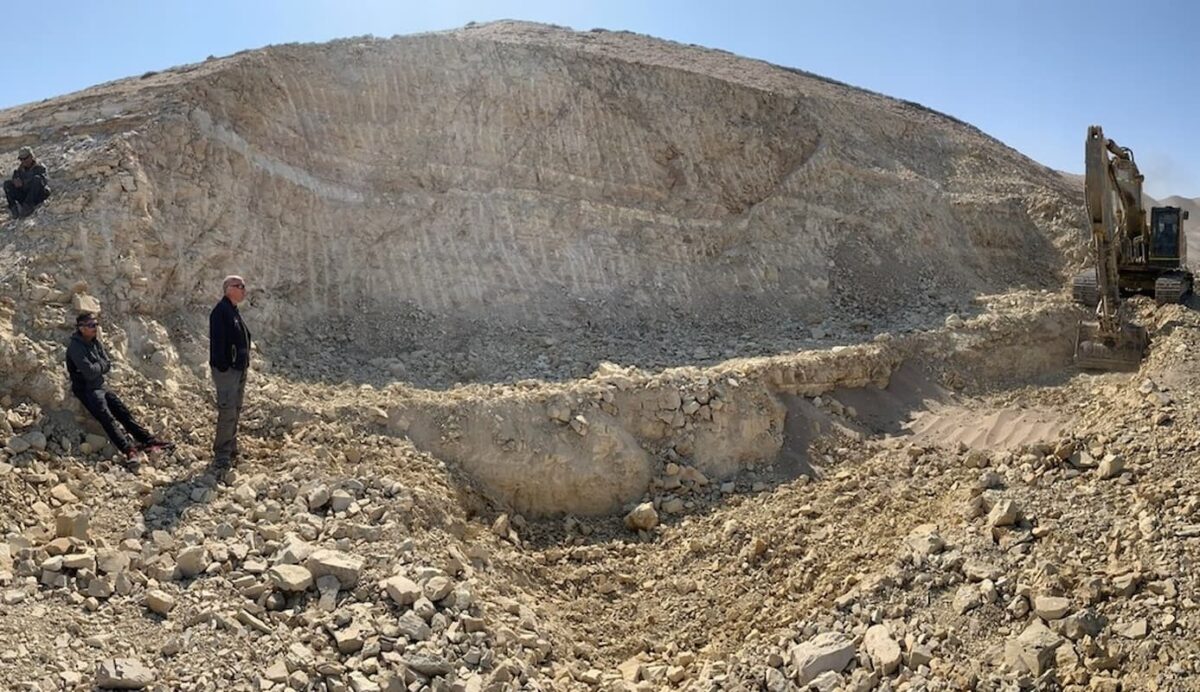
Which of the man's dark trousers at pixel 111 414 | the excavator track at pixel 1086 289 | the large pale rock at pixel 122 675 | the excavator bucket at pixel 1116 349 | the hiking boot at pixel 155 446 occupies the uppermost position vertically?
the excavator track at pixel 1086 289

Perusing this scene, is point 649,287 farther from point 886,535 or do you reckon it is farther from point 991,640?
point 991,640

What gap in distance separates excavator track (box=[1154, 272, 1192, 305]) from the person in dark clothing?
34.8 ft

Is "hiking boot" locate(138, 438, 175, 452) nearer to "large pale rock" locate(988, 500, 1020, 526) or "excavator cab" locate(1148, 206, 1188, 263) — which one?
"large pale rock" locate(988, 500, 1020, 526)

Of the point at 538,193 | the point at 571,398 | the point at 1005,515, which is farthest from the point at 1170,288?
the point at 538,193

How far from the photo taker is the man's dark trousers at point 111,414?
255 inches

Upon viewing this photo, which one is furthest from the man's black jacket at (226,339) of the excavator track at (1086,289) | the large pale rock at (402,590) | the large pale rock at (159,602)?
the excavator track at (1086,289)

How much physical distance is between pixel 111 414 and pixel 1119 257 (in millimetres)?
11035

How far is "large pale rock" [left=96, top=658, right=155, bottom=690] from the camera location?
4.62 meters

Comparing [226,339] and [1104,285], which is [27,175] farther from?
[1104,285]

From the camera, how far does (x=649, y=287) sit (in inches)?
446

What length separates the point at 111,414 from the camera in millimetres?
6664

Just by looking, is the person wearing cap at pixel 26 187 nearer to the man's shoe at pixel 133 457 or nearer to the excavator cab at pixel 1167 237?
the man's shoe at pixel 133 457

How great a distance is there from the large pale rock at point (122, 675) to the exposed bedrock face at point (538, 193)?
12.8 feet

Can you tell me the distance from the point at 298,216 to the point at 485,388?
317 cm
